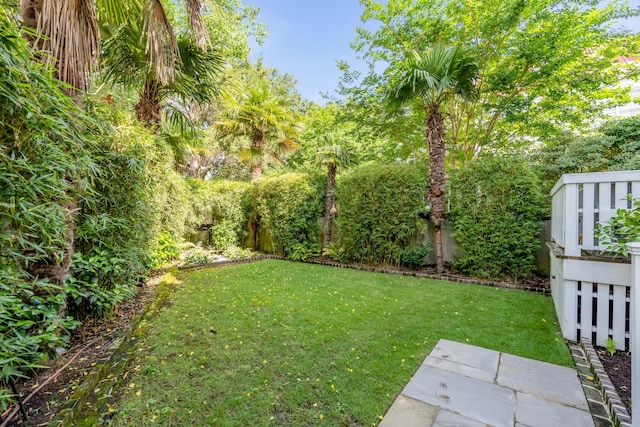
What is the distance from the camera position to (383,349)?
108 inches

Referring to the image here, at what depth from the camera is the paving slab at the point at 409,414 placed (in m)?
1.80

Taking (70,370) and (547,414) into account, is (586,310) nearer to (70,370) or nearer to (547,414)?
(547,414)

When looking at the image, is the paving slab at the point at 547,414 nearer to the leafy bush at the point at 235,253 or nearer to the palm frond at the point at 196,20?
the palm frond at the point at 196,20

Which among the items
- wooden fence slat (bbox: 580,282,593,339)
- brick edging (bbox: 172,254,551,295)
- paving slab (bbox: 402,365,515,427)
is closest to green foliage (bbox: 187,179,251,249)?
brick edging (bbox: 172,254,551,295)

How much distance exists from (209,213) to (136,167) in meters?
5.71

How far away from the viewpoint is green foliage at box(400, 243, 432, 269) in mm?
6172

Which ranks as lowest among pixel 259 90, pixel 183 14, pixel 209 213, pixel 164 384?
pixel 164 384

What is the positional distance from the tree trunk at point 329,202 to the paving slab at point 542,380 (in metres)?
5.38

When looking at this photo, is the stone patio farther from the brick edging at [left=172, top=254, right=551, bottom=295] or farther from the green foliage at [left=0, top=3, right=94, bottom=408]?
the brick edging at [left=172, top=254, right=551, bottom=295]

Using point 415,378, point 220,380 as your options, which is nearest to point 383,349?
point 415,378

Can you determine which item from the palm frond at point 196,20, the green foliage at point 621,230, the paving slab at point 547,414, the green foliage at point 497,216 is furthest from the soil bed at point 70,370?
the green foliage at point 497,216

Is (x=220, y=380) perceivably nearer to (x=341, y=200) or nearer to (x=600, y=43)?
(x=341, y=200)

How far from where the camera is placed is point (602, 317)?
2771mm

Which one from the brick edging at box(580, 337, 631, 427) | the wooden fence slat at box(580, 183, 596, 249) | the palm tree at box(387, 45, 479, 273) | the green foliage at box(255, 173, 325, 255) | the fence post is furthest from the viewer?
the green foliage at box(255, 173, 325, 255)
